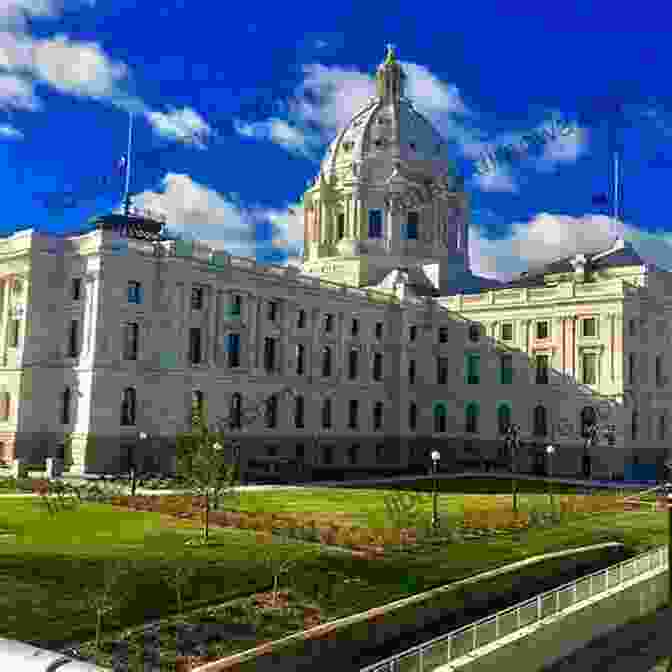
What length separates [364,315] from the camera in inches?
3152

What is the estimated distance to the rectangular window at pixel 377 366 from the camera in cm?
8150

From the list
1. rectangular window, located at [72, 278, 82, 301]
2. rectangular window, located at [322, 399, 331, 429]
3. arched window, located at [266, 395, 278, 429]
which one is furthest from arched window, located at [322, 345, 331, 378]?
rectangular window, located at [72, 278, 82, 301]

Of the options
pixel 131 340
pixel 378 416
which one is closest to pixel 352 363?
pixel 378 416

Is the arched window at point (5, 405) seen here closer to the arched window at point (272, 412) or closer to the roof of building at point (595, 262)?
the arched window at point (272, 412)

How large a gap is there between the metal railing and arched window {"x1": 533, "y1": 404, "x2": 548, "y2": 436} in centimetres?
4900

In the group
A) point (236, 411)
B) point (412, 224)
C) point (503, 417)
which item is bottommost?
point (236, 411)

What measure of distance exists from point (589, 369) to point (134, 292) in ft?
133

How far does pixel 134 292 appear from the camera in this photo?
61.3 meters

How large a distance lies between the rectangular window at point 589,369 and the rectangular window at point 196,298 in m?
34.8

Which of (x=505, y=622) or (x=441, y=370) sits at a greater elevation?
(x=441, y=370)

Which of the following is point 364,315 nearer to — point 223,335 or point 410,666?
point 223,335

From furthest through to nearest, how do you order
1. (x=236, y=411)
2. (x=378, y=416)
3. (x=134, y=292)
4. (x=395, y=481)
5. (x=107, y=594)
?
(x=378, y=416)
(x=236, y=411)
(x=395, y=481)
(x=134, y=292)
(x=107, y=594)

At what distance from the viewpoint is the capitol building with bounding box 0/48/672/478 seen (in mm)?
60906

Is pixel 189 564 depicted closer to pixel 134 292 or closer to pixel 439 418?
pixel 134 292
